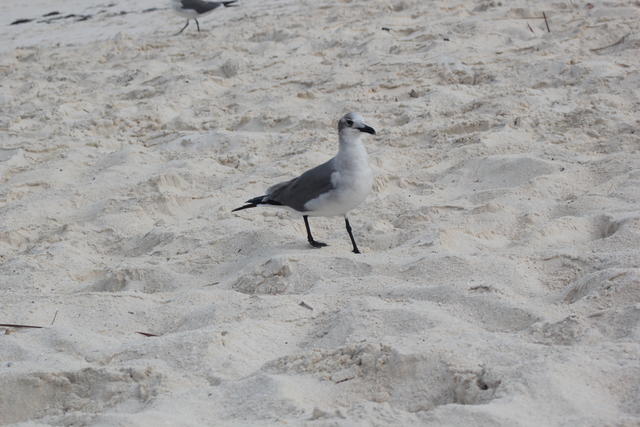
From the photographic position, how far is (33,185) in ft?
16.7

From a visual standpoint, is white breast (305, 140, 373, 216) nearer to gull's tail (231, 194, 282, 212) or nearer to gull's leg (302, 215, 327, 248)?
gull's leg (302, 215, 327, 248)

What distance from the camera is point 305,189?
395cm

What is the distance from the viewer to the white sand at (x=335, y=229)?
2.46 meters

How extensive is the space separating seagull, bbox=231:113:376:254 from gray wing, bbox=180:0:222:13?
515 cm

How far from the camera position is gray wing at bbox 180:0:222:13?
8.77m

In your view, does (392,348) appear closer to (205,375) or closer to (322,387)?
(322,387)

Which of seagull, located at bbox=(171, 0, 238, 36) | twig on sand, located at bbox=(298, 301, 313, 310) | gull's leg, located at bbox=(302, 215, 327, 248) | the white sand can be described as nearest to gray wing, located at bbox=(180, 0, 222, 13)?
seagull, located at bbox=(171, 0, 238, 36)

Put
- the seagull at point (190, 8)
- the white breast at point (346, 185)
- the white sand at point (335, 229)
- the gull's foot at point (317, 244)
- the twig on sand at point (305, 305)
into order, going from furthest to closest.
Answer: the seagull at point (190, 8) < the gull's foot at point (317, 244) < the white breast at point (346, 185) < the twig on sand at point (305, 305) < the white sand at point (335, 229)

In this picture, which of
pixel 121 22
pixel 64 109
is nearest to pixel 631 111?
pixel 64 109

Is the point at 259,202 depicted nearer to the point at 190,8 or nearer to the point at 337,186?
the point at 337,186

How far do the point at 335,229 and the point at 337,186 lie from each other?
515 millimetres

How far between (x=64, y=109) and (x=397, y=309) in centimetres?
408

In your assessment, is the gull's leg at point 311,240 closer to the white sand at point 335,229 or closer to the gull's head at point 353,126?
the white sand at point 335,229

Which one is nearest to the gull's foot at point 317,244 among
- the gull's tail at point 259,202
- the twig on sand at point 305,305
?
the gull's tail at point 259,202
